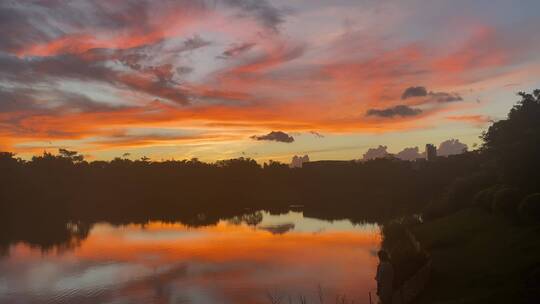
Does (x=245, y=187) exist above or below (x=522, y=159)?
below

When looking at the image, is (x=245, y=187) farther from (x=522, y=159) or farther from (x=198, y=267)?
(x=522, y=159)

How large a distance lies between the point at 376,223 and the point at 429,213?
1829 cm

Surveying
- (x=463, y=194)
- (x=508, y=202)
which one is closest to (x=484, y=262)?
(x=508, y=202)

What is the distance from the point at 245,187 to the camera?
17812 cm

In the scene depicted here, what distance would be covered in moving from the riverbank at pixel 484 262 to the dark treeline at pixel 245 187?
4.67 meters

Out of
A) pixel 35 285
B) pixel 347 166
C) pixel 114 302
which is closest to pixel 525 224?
pixel 114 302

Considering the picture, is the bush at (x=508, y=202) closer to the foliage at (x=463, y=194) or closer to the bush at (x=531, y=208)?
the bush at (x=531, y=208)

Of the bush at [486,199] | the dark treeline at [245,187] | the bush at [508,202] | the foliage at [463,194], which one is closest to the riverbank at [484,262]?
the bush at [508,202]

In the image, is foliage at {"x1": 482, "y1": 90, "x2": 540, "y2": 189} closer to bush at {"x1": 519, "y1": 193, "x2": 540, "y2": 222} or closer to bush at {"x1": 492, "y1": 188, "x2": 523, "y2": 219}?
bush at {"x1": 492, "y1": 188, "x2": 523, "y2": 219}

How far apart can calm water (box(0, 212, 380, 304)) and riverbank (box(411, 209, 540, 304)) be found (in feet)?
19.8

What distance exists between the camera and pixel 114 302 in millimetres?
35938

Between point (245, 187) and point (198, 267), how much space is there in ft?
426

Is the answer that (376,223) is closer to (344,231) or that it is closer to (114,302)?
(344,231)

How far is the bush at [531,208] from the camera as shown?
1321 inches
